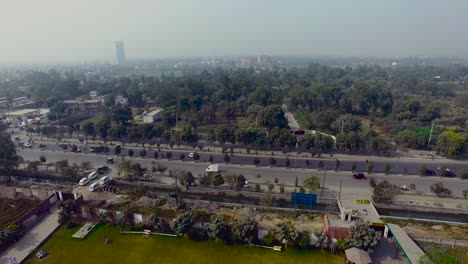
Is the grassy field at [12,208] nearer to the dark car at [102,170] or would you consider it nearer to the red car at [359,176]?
the dark car at [102,170]

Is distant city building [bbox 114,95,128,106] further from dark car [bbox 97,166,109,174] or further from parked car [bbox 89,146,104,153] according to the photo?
dark car [bbox 97,166,109,174]

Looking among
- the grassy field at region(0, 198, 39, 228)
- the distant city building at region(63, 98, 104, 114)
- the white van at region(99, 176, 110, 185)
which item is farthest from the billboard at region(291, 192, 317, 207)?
the distant city building at region(63, 98, 104, 114)

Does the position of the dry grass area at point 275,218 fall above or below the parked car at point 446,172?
below

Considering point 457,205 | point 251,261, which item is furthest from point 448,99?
point 251,261

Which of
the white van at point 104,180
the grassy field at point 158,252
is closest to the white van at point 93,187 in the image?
the white van at point 104,180

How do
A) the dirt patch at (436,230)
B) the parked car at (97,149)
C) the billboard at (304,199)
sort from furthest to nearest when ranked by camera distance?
the parked car at (97,149) < the billboard at (304,199) < the dirt patch at (436,230)

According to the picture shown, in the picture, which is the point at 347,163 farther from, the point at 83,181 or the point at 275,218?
the point at 83,181
